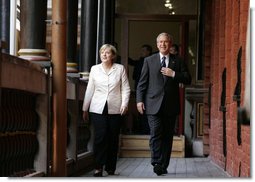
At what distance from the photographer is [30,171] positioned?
5.43 m

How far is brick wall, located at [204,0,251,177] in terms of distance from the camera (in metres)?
6.38

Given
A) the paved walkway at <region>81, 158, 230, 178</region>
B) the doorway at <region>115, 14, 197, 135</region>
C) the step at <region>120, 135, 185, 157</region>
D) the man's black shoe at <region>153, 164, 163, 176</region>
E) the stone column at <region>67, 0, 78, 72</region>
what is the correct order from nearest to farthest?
the man's black shoe at <region>153, 164, 163, 176</region> < the paved walkway at <region>81, 158, 230, 178</region> < the stone column at <region>67, 0, 78, 72</region> < the step at <region>120, 135, 185, 157</region> < the doorway at <region>115, 14, 197, 135</region>

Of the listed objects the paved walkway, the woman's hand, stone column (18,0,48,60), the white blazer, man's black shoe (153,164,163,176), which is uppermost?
stone column (18,0,48,60)

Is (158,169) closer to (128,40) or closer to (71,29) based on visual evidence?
(71,29)

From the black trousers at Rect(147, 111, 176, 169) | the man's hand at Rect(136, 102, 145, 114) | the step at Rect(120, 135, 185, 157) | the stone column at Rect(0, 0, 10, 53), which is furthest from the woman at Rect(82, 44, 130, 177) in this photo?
the step at Rect(120, 135, 185, 157)

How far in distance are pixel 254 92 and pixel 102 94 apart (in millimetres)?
4312

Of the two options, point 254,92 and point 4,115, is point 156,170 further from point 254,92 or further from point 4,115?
point 254,92

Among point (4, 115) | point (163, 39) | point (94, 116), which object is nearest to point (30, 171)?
point (4, 115)

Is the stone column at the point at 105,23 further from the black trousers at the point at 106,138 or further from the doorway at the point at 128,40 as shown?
the black trousers at the point at 106,138

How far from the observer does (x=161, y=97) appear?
24.0 ft

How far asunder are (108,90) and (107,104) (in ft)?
0.43

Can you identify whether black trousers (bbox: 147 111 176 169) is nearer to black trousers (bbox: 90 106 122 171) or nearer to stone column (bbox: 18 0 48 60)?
black trousers (bbox: 90 106 122 171)

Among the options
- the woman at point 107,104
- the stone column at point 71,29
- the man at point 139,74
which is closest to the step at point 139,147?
the man at point 139,74

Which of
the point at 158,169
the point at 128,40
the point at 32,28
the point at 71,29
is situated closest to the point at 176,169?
the point at 158,169
